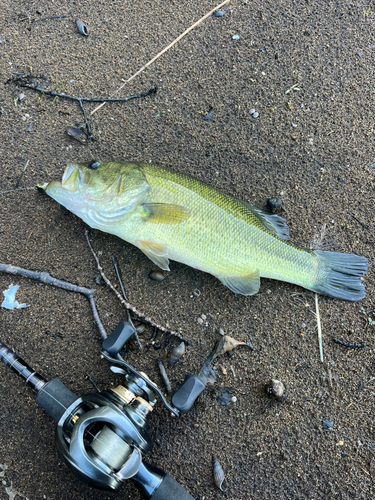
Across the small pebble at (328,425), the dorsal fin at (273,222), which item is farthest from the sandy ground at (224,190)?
the dorsal fin at (273,222)

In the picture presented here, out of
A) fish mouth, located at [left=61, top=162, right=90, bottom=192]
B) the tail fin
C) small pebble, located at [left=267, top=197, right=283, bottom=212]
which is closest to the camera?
fish mouth, located at [left=61, top=162, right=90, bottom=192]

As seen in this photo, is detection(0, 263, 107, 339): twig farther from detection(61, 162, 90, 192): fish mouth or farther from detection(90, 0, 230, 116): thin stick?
detection(90, 0, 230, 116): thin stick

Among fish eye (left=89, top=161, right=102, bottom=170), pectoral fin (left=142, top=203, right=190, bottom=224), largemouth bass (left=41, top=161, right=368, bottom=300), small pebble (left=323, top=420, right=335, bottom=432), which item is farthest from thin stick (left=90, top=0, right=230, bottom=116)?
small pebble (left=323, top=420, right=335, bottom=432)

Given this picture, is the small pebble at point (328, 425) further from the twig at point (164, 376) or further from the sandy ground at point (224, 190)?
the twig at point (164, 376)

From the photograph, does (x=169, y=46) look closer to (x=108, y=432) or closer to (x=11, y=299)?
(x=11, y=299)

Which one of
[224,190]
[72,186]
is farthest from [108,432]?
[224,190]
